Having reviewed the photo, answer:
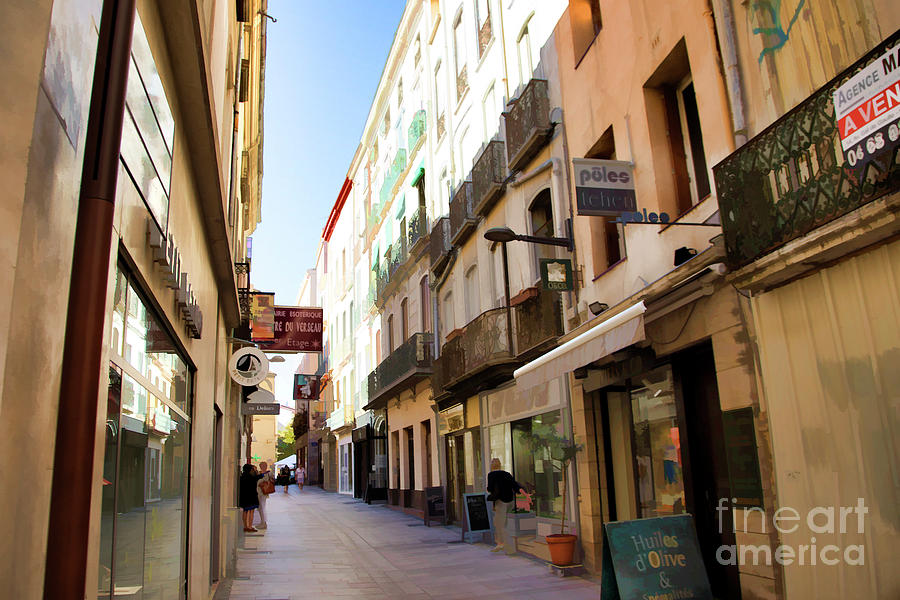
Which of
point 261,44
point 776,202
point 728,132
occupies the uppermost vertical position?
point 261,44

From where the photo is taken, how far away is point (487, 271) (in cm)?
1720

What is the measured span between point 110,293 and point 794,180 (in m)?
6.01

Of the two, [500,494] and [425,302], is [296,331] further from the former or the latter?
[500,494]

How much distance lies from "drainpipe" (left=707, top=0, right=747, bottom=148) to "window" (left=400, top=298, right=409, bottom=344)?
18924mm

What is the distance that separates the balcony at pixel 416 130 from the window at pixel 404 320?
5.75 meters

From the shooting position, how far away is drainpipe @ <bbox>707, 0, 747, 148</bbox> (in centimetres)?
790

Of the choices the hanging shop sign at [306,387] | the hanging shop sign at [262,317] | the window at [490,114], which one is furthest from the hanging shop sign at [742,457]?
the hanging shop sign at [306,387]

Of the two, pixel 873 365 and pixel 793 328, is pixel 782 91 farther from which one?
pixel 873 365

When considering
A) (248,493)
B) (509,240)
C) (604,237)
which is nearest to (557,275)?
(604,237)

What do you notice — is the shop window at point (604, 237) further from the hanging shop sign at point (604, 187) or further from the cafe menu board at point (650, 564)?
the cafe menu board at point (650, 564)

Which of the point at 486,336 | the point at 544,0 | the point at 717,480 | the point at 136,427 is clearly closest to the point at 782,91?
the point at 717,480

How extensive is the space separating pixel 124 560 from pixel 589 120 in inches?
393

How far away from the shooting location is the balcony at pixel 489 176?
52.3 ft

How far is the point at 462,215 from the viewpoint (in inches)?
730
